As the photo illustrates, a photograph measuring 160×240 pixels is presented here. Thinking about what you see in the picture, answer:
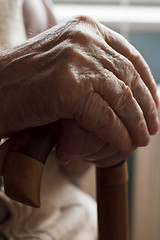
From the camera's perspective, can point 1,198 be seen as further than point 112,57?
Yes

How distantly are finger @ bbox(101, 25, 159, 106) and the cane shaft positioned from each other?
136mm

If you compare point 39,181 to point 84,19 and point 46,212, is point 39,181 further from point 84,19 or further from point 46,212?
point 46,212

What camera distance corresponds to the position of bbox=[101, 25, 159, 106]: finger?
44cm

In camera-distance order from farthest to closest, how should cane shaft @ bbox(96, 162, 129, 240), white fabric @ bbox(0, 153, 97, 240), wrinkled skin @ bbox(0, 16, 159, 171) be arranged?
white fabric @ bbox(0, 153, 97, 240) < cane shaft @ bbox(96, 162, 129, 240) < wrinkled skin @ bbox(0, 16, 159, 171)

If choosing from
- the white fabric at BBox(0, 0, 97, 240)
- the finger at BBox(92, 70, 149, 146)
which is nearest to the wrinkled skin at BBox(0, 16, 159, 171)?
the finger at BBox(92, 70, 149, 146)

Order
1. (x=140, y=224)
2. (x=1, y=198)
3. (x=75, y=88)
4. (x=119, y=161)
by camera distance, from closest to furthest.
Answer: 1. (x=75, y=88)
2. (x=119, y=161)
3. (x=1, y=198)
4. (x=140, y=224)

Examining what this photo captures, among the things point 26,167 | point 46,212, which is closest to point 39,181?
point 26,167

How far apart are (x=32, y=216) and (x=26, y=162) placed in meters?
0.38

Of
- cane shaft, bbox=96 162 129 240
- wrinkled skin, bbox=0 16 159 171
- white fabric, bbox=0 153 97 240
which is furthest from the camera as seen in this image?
white fabric, bbox=0 153 97 240

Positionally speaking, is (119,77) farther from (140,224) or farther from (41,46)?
(140,224)

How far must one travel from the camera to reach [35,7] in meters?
0.74

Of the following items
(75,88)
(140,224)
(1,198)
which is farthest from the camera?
(140,224)

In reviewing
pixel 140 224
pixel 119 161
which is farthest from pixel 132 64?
pixel 140 224

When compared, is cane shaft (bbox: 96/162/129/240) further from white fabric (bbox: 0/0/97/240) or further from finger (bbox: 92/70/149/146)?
white fabric (bbox: 0/0/97/240)
